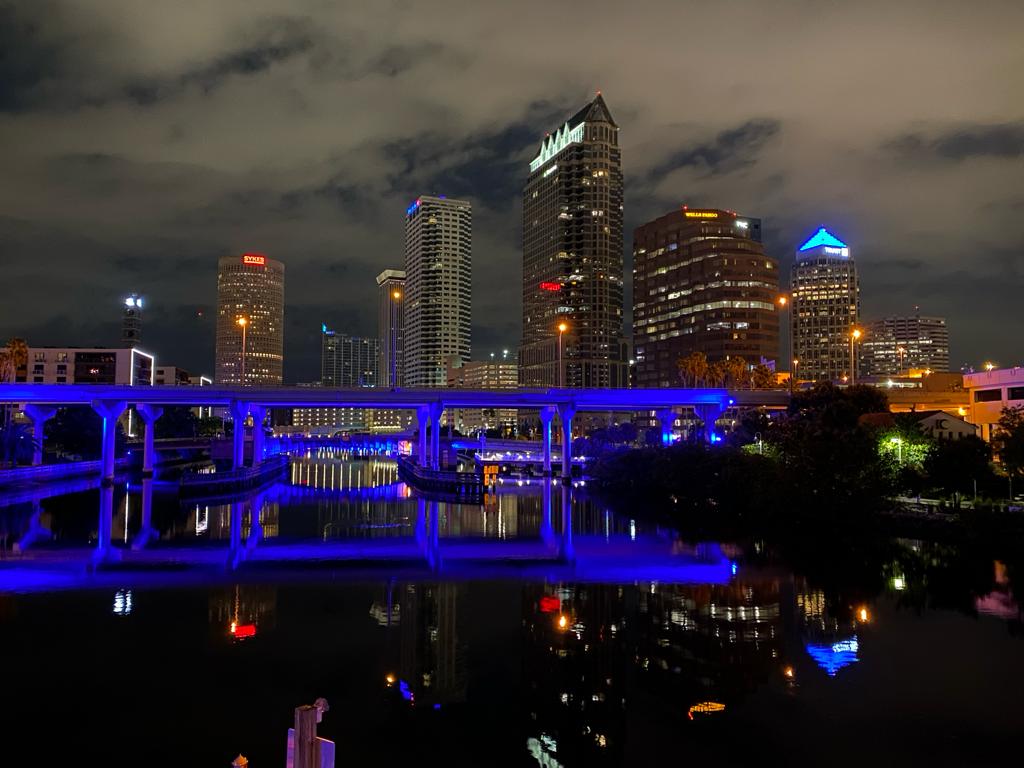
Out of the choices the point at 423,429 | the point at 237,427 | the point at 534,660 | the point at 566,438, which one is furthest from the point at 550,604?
the point at 423,429

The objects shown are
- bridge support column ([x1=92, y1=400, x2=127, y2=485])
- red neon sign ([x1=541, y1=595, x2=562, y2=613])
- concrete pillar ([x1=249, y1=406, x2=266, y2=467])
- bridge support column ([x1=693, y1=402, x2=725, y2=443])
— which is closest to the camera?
red neon sign ([x1=541, y1=595, x2=562, y2=613])

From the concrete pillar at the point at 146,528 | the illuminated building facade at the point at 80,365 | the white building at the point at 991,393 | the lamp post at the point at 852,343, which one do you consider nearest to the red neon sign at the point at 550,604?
the concrete pillar at the point at 146,528

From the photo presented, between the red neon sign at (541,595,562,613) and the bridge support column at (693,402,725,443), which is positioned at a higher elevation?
the bridge support column at (693,402,725,443)

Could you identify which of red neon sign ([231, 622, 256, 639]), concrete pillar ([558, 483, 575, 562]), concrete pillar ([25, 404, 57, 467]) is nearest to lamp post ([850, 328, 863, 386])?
concrete pillar ([558, 483, 575, 562])

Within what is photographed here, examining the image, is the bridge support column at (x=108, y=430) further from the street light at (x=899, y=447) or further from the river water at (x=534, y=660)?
the street light at (x=899, y=447)

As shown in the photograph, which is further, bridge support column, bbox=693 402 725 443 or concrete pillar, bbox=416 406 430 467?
concrete pillar, bbox=416 406 430 467

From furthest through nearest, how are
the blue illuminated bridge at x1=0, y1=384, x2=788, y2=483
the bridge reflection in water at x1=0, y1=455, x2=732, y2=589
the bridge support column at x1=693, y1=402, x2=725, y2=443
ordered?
the bridge support column at x1=693, y1=402, x2=725, y2=443 < the blue illuminated bridge at x1=0, y1=384, x2=788, y2=483 < the bridge reflection in water at x1=0, y1=455, x2=732, y2=589

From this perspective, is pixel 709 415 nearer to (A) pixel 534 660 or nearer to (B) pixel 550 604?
(B) pixel 550 604

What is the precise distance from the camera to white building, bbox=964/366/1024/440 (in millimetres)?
78938

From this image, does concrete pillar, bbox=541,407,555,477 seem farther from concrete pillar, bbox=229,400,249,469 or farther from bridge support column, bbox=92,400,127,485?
bridge support column, bbox=92,400,127,485

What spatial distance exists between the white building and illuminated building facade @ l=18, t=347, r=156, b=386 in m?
173

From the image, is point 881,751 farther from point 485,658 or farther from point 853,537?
point 853,537

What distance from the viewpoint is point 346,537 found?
51.1 meters

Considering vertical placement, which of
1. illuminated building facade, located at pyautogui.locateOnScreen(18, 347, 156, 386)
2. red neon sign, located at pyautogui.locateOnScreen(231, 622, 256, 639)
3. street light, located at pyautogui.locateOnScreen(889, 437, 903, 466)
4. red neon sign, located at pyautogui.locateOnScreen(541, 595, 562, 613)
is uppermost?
illuminated building facade, located at pyautogui.locateOnScreen(18, 347, 156, 386)
